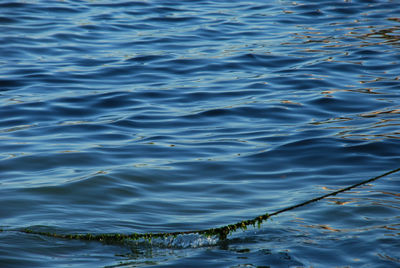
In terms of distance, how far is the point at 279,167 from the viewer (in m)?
6.19

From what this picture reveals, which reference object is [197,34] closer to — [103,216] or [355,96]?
[355,96]

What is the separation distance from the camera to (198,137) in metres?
7.01

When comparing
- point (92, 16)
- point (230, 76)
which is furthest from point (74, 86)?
point (92, 16)

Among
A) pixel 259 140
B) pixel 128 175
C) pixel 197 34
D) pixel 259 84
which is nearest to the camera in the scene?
pixel 128 175

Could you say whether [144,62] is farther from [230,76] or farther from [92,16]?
[92,16]

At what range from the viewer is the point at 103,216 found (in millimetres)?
5066

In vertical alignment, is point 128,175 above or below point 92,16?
below

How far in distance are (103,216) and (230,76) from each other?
4.79 metres

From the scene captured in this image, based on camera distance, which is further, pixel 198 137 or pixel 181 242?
pixel 198 137

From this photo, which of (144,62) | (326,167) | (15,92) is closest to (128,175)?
(326,167)

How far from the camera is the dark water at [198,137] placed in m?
4.48

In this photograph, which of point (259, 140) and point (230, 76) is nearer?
point (259, 140)

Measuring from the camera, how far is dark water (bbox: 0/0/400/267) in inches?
177

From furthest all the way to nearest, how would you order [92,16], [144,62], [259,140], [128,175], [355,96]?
[92,16]
[144,62]
[355,96]
[259,140]
[128,175]
